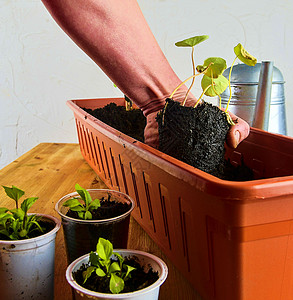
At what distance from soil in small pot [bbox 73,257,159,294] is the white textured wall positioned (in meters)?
1.52

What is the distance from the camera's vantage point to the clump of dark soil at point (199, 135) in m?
0.60

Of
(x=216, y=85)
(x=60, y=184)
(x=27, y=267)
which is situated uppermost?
(x=216, y=85)

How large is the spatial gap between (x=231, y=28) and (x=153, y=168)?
1.41 m

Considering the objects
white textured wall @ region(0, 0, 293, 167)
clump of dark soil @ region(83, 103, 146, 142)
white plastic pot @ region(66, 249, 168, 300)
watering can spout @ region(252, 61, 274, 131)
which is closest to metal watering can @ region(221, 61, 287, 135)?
watering can spout @ region(252, 61, 274, 131)

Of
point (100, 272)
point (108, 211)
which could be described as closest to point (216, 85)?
point (108, 211)

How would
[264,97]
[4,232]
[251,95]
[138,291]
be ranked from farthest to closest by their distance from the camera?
[251,95] → [264,97] → [4,232] → [138,291]

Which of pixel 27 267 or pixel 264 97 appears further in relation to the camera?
pixel 264 97

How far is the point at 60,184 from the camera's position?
102 centimetres

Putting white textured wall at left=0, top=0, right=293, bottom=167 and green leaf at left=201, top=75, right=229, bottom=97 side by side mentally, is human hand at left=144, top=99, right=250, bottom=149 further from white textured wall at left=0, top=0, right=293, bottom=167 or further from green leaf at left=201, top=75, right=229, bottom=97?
→ white textured wall at left=0, top=0, right=293, bottom=167

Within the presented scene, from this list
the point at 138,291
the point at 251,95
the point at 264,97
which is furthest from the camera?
the point at 251,95

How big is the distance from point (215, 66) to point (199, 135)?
127 millimetres

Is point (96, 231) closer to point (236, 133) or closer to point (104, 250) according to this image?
point (104, 250)

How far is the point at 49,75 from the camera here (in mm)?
1914

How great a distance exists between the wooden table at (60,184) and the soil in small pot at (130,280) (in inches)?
4.3
